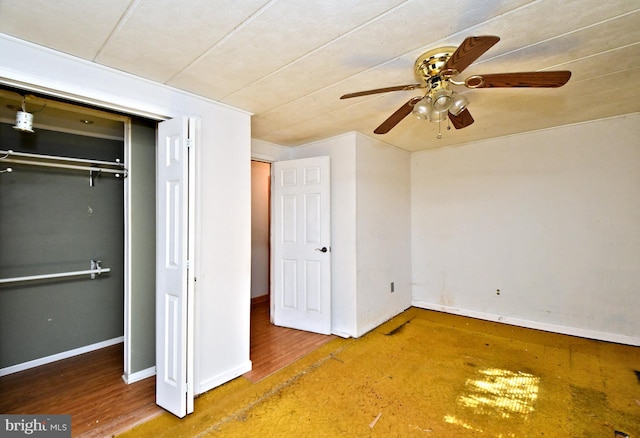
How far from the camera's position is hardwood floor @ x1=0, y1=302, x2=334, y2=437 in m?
2.04

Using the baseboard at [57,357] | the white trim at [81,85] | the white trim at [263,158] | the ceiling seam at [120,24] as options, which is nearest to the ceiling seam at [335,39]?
the white trim at [81,85]

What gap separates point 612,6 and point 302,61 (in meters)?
1.62

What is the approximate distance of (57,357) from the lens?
9.31 feet

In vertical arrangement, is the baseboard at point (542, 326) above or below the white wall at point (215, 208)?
below

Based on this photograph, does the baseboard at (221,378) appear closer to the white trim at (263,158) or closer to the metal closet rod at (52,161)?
the metal closet rod at (52,161)

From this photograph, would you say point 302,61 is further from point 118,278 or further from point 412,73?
point 118,278

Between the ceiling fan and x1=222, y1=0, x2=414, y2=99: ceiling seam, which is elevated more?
x1=222, y1=0, x2=414, y2=99: ceiling seam

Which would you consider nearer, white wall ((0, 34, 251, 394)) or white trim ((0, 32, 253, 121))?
white trim ((0, 32, 253, 121))

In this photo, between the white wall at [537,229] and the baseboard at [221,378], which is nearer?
the baseboard at [221,378]

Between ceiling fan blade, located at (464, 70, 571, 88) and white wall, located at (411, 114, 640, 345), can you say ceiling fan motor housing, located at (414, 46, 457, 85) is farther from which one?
white wall, located at (411, 114, 640, 345)

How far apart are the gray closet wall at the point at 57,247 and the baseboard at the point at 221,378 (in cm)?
154

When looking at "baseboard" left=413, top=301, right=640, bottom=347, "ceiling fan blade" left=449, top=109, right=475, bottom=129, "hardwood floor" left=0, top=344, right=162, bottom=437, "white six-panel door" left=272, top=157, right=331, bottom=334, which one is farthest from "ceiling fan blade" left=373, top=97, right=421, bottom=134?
"baseboard" left=413, top=301, right=640, bottom=347

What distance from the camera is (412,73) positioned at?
2.04 meters

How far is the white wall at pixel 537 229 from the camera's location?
10.2 feet
